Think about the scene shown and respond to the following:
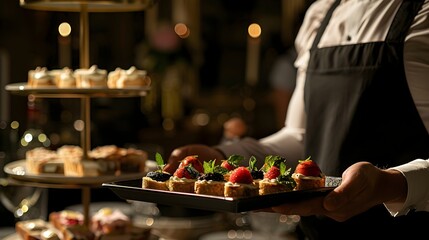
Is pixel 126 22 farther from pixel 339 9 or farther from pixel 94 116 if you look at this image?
pixel 339 9

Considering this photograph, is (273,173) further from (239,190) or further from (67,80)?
(67,80)

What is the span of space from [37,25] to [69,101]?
28.0 inches

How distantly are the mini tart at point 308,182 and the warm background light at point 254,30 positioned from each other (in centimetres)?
578

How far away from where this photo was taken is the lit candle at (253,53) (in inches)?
289

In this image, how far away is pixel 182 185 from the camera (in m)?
1.72

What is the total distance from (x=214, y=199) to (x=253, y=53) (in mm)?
5936

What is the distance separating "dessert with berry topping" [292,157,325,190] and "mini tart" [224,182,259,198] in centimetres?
11

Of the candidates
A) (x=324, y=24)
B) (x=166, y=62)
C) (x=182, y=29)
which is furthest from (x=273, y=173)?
(x=182, y=29)

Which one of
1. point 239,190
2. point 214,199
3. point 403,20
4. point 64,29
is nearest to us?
point 214,199

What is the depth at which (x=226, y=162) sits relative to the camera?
188 cm

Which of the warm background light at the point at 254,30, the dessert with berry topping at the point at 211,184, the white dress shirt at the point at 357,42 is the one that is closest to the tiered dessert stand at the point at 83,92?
the white dress shirt at the point at 357,42

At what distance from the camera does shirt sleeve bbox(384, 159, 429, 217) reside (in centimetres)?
167

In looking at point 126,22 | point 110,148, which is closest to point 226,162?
point 110,148

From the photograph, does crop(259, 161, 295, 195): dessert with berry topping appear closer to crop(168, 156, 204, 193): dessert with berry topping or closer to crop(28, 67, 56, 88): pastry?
crop(168, 156, 204, 193): dessert with berry topping
